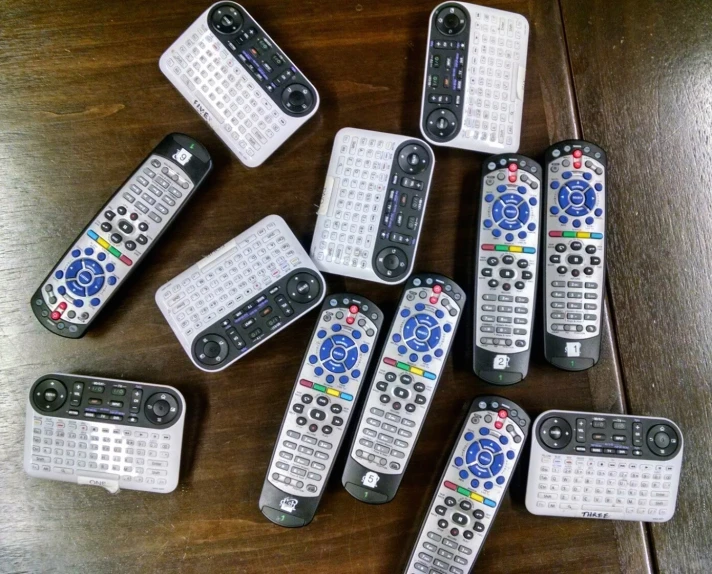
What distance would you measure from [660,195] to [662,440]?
0.27 m

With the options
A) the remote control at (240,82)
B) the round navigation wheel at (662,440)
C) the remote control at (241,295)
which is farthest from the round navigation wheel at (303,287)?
the round navigation wheel at (662,440)

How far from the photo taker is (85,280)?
67 centimetres

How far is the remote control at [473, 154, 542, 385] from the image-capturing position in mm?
666

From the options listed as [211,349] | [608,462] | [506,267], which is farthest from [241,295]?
[608,462]

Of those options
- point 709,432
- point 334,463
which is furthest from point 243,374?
point 709,432

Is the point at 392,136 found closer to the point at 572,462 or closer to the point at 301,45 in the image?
the point at 301,45

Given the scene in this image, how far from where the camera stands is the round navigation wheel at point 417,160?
0.68m

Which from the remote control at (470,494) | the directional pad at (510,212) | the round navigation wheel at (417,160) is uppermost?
the round navigation wheel at (417,160)

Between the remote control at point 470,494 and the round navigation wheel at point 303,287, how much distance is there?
22 cm

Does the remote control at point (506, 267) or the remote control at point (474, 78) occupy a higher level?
the remote control at point (474, 78)

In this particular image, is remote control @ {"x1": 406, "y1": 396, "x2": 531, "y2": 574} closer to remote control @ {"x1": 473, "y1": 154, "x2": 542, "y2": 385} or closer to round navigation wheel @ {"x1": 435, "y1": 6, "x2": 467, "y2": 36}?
remote control @ {"x1": 473, "y1": 154, "x2": 542, "y2": 385}

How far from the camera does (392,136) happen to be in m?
0.68

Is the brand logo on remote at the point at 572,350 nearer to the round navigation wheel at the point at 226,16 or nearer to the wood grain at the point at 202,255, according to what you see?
the wood grain at the point at 202,255

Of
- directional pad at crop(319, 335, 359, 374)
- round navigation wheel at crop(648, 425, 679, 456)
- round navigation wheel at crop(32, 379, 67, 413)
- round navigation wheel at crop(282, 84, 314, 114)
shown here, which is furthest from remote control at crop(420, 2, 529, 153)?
round navigation wheel at crop(32, 379, 67, 413)
